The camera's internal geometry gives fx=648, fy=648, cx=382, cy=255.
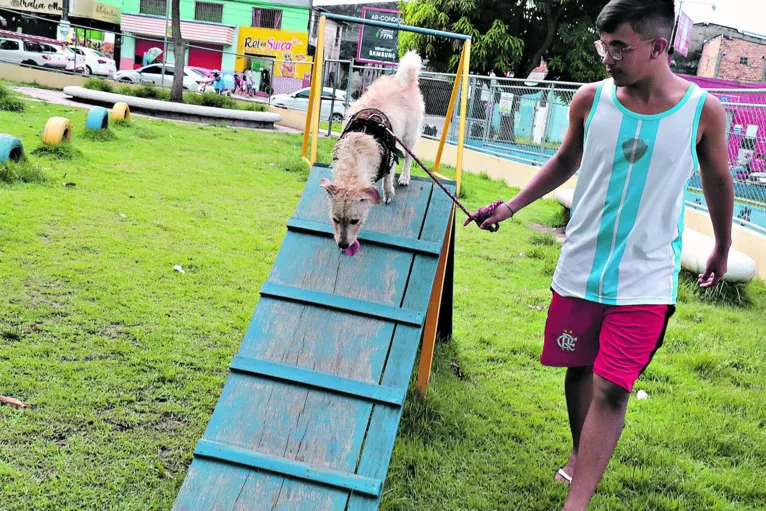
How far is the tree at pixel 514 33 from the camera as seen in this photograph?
795 inches

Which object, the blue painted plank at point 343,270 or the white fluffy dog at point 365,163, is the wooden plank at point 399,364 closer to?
the blue painted plank at point 343,270

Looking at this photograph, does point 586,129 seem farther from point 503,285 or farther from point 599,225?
point 503,285

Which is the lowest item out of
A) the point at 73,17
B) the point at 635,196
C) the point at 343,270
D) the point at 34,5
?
the point at 343,270

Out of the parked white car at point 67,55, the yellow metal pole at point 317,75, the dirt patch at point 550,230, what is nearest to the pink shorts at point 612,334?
the yellow metal pole at point 317,75

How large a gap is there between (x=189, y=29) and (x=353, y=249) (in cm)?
4012

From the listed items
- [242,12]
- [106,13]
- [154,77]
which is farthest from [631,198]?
[106,13]

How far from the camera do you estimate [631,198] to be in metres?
2.52

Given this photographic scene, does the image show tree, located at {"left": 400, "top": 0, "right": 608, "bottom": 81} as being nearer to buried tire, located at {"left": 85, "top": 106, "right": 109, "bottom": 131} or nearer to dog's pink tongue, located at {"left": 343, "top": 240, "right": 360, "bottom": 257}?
buried tire, located at {"left": 85, "top": 106, "right": 109, "bottom": 131}

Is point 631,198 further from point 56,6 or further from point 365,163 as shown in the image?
point 56,6

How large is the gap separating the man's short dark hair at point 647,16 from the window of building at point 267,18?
131 feet

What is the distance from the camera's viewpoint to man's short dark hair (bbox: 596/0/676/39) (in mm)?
2395

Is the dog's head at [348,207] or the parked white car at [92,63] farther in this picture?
the parked white car at [92,63]

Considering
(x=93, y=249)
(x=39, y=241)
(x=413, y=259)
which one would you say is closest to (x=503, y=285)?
(x=413, y=259)

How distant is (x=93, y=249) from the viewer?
5.80 metres
